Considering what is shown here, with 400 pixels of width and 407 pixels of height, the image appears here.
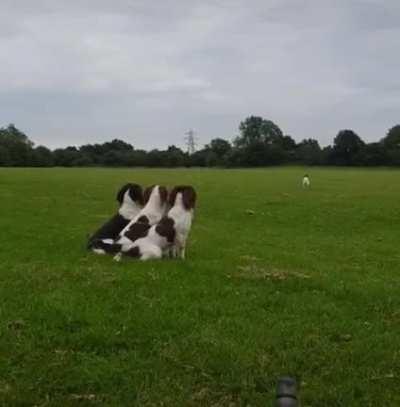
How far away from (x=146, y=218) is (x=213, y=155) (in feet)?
500

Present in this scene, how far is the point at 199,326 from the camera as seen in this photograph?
31.1 ft

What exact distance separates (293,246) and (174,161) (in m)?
131

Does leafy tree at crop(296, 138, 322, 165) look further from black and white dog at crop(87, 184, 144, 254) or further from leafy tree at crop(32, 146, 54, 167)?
black and white dog at crop(87, 184, 144, 254)

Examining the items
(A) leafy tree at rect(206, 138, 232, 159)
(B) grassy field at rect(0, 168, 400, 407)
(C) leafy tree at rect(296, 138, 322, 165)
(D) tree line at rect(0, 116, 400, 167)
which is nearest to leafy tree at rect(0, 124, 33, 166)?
(D) tree line at rect(0, 116, 400, 167)

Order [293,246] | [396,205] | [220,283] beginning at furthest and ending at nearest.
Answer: [396,205] → [293,246] → [220,283]

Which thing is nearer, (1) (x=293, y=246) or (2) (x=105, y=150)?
(1) (x=293, y=246)

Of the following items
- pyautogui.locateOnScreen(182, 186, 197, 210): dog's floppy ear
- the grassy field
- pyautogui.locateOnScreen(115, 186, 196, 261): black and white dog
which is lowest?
the grassy field

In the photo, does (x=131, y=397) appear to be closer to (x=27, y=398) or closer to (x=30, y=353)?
(x=27, y=398)

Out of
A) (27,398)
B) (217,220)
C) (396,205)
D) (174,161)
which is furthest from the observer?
(174,161)

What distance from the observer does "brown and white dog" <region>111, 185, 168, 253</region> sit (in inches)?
600

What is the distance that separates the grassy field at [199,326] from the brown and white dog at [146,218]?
85cm

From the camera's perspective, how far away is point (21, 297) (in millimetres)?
10961

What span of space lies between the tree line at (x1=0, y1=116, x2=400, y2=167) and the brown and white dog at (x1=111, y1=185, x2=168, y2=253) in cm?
12152

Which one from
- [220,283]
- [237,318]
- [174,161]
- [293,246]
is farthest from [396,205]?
[174,161]
